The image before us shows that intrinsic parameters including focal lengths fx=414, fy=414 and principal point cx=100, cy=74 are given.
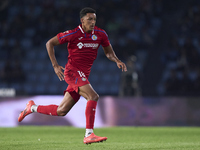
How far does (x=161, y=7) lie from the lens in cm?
1658

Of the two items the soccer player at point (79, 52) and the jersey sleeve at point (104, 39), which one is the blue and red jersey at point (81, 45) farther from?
the jersey sleeve at point (104, 39)

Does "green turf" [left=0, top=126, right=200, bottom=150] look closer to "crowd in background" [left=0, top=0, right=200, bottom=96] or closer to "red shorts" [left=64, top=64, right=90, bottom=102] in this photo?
"red shorts" [left=64, top=64, right=90, bottom=102]

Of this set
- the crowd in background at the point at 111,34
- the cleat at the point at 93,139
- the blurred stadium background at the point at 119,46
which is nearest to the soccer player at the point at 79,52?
the cleat at the point at 93,139

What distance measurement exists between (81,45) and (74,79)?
1.64ft

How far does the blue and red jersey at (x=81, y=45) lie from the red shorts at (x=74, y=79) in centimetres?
8

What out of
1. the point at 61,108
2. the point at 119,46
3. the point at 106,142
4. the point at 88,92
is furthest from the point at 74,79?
the point at 119,46

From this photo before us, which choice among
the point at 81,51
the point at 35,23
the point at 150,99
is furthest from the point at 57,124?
the point at 35,23

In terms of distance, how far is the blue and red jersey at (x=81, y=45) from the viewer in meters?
5.83

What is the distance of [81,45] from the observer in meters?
5.87

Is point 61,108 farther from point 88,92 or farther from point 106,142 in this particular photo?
point 106,142

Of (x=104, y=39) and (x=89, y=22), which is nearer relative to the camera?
(x=89, y=22)

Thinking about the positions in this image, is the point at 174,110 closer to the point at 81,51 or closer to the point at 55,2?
the point at 81,51

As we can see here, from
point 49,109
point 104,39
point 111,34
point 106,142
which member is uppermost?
point 111,34

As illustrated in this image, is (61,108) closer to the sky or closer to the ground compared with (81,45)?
closer to the ground
